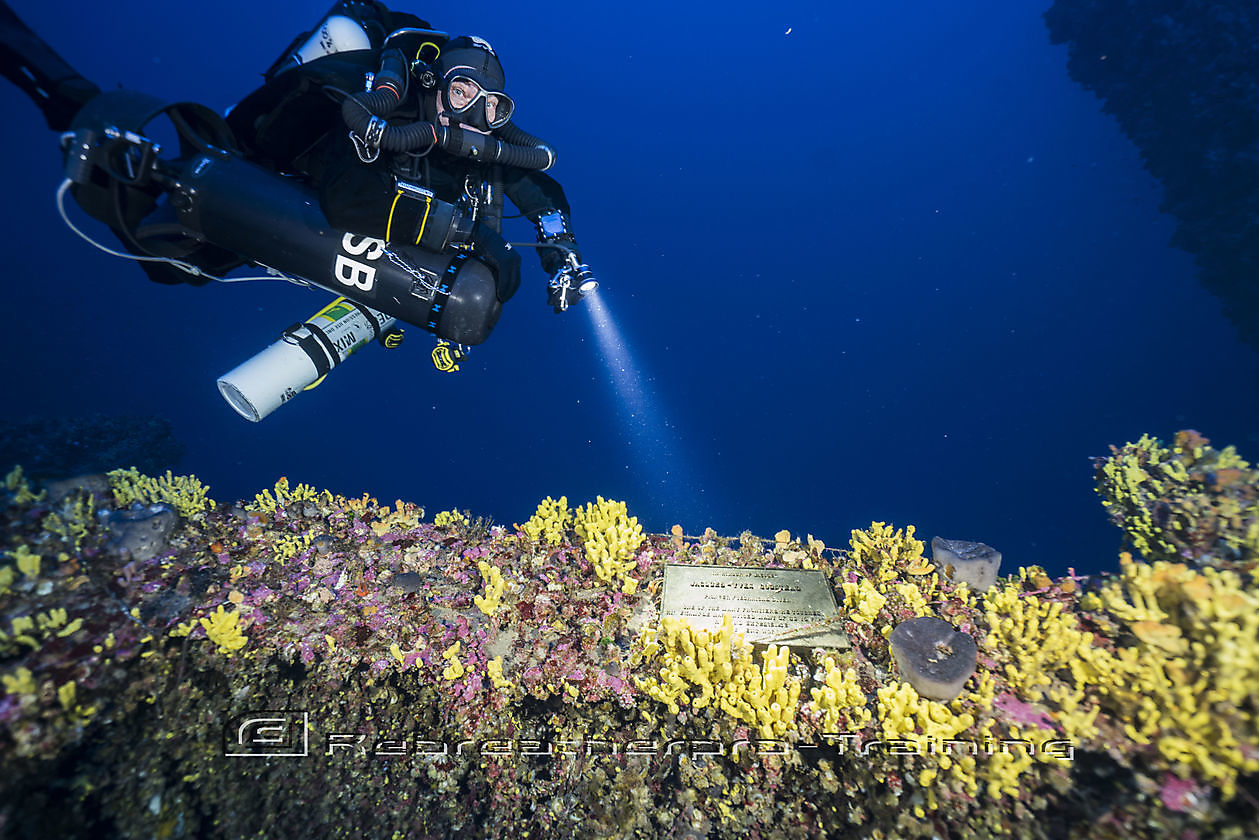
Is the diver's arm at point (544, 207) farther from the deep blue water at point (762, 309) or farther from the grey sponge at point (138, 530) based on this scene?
the deep blue water at point (762, 309)

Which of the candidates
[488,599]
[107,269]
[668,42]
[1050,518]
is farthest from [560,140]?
[488,599]

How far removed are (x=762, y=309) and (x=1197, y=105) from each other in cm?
6581

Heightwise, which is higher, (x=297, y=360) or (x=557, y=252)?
(x=557, y=252)

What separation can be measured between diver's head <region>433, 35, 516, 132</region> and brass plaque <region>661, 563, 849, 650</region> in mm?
5315

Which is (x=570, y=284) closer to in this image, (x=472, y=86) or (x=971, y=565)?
(x=472, y=86)

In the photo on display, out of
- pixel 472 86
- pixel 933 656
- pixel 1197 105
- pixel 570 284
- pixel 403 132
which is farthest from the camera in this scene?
pixel 1197 105

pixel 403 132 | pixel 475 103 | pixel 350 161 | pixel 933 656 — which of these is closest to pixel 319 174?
pixel 350 161

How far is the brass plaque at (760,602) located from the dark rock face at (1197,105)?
32.3m

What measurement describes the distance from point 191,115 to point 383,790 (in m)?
6.43

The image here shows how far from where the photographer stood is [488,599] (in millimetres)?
4543

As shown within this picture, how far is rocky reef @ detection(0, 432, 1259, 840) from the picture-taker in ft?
9.44

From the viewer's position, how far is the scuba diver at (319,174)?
154 inches

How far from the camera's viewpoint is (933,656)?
12.3 feet

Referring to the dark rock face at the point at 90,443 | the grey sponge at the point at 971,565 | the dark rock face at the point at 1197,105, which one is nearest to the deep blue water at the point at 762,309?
the dark rock face at the point at 1197,105
